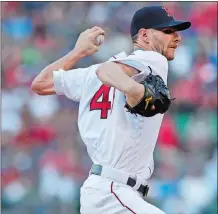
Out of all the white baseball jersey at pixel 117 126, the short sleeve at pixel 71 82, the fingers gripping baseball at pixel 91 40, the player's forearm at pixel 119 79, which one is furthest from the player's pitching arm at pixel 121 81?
the fingers gripping baseball at pixel 91 40

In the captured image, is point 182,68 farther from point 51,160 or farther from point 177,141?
point 51,160

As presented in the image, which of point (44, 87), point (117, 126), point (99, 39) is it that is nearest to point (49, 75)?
point (44, 87)

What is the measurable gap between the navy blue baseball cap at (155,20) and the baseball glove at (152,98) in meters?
0.45

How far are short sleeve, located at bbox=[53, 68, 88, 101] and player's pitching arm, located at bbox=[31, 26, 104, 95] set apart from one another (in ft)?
0.29

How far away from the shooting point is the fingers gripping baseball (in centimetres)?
372

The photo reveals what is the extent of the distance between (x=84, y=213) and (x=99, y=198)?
0.45 feet

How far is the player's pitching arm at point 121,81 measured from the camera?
9.71ft

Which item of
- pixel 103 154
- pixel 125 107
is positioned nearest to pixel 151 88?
pixel 125 107

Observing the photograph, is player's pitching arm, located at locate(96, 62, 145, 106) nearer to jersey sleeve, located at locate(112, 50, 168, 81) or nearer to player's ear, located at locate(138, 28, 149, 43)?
jersey sleeve, located at locate(112, 50, 168, 81)

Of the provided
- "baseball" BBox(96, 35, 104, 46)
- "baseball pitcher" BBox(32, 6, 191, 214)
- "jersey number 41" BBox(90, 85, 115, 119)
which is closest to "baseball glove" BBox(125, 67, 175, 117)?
"baseball pitcher" BBox(32, 6, 191, 214)

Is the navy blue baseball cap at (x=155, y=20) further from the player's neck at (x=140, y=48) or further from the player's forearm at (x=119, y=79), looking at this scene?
the player's forearm at (x=119, y=79)

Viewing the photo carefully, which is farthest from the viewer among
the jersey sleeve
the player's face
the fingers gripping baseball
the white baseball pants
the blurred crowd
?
the blurred crowd

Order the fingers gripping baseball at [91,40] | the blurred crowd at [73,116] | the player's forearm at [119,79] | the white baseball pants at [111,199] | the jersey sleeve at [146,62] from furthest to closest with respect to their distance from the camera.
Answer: the blurred crowd at [73,116]
the fingers gripping baseball at [91,40]
the white baseball pants at [111,199]
the jersey sleeve at [146,62]
the player's forearm at [119,79]

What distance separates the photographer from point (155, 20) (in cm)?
353
